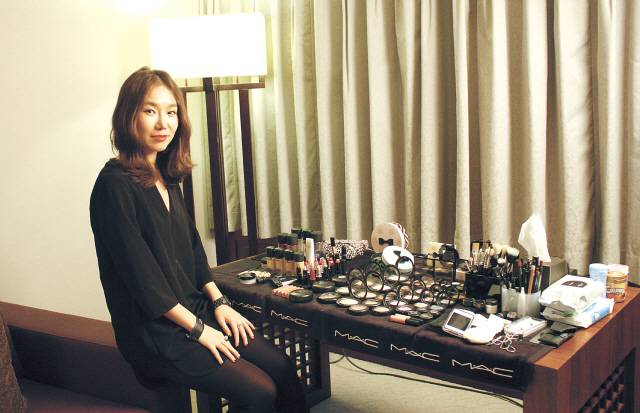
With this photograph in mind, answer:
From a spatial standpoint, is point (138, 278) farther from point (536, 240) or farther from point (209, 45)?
point (209, 45)

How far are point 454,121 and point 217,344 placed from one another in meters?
1.47

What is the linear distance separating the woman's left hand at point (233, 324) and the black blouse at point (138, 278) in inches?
5.6

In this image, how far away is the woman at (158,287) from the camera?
1.21m

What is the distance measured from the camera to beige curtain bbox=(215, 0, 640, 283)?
1.70 m

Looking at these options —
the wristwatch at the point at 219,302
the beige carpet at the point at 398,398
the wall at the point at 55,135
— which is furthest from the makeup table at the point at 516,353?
the wall at the point at 55,135

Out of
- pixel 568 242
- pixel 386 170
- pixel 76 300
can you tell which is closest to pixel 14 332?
pixel 76 300

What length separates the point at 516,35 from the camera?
1900 millimetres

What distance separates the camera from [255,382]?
1.25m

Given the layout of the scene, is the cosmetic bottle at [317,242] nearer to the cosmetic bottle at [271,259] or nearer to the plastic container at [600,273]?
the cosmetic bottle at [271,259]

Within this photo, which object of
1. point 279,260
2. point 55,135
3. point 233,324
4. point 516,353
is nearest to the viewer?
point 516,353

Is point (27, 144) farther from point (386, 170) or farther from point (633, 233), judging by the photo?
point (633, 233)

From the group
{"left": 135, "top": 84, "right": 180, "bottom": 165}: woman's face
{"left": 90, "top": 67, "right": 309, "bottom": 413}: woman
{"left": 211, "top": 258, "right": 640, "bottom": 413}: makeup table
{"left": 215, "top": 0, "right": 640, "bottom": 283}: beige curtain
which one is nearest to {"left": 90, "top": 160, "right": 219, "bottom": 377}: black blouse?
{"left": 90, "top": 67, "right": 309, "bottom": 413}: woman

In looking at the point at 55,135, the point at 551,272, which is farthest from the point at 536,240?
the point at 55,135

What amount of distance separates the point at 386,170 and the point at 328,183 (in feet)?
1.12
